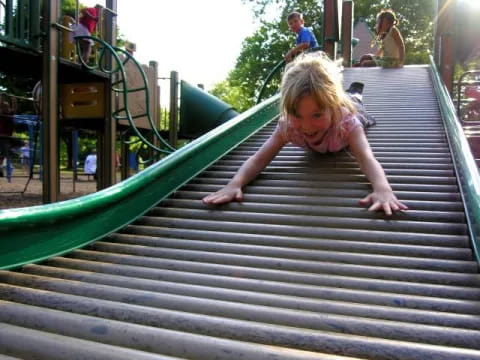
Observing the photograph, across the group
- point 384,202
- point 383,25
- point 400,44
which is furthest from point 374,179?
point 383,25

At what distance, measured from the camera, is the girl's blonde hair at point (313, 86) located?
224cm

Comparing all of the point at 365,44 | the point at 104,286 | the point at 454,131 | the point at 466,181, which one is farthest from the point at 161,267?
the point at 365,44

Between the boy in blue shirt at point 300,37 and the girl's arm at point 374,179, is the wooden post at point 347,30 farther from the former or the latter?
the girl's arm at point 374,179

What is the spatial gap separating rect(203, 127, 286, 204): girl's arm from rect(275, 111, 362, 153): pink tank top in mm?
52

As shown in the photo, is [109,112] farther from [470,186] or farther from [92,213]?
[470,186]

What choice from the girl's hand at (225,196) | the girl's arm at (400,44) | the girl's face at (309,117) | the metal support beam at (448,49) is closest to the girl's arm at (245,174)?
the girl's hand at (225,196)

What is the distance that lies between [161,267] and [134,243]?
314 millimetres

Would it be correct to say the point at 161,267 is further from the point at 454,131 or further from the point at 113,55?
the point at 113,55

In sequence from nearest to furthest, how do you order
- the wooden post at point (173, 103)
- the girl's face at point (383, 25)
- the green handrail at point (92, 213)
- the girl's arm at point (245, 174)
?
1. the green handrail at point (92, 213)
2. the girl's arm at point (245, 174)
3. the girl's face at point (383, 25)
4. the wooden post at point (173, 103)

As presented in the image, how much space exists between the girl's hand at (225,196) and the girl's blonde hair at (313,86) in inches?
18.2

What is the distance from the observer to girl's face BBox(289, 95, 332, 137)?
226cm

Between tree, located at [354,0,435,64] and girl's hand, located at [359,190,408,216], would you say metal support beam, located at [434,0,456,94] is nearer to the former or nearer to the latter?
girl's hand, located at [359,190,408,216]

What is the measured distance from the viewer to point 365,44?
41.5 feet

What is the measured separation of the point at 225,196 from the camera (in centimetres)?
237
